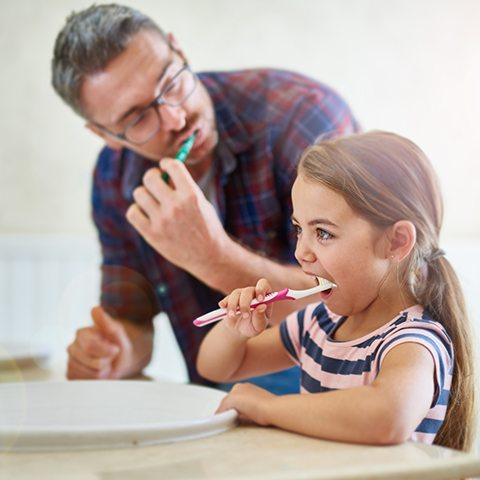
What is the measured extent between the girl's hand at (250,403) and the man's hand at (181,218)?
0.48 feet

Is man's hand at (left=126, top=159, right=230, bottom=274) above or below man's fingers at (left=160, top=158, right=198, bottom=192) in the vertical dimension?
below

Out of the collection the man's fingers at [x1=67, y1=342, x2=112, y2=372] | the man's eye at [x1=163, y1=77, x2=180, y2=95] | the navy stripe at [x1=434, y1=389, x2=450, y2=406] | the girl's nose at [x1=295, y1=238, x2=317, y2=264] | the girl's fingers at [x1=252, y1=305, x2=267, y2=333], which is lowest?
the man's fingers at [x1=67, y1=342, x2=112, y2=372]

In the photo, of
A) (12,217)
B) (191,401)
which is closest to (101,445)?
(191,401)

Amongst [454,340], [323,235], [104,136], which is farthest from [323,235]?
[104,136]

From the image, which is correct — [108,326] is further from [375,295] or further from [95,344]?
[375,295]

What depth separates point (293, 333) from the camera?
555mm

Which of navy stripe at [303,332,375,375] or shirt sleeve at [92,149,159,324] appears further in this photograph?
shirt sleeve at [92,149,159,324]

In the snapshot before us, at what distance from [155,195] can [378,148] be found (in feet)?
0.72

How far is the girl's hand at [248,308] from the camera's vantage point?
0.47 metres

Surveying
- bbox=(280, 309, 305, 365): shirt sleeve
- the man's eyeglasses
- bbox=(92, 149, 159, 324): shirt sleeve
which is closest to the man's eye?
the man's eyeglasses

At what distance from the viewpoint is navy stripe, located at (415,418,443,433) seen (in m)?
0.44

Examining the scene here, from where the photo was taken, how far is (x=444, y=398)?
45 centimetres

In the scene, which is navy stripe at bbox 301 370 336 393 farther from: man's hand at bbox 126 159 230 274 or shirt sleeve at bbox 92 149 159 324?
shirt sleeve at bbox 92 149 159 324

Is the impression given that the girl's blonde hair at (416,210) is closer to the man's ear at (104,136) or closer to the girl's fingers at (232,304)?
the girl's fingers at (232,304)
